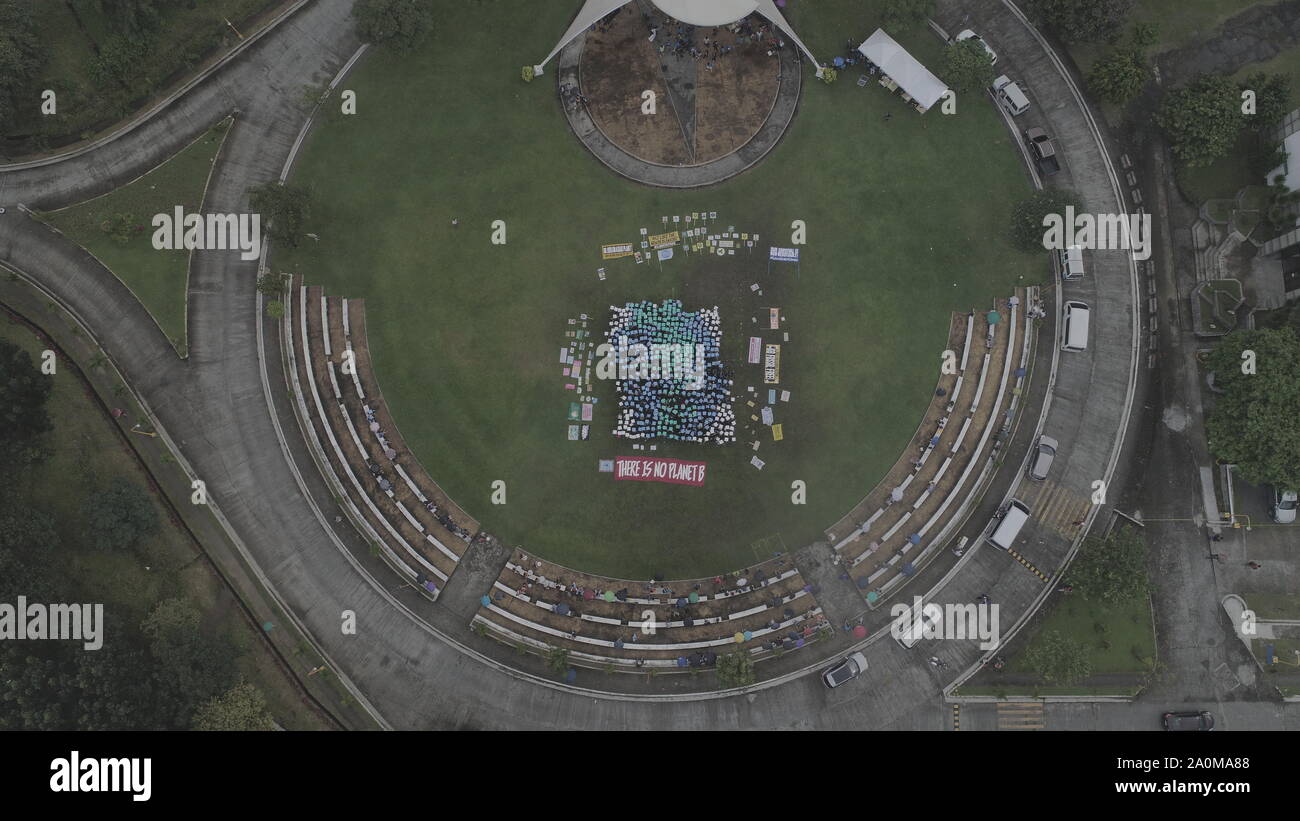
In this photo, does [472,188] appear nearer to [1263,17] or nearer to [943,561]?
[943,561]

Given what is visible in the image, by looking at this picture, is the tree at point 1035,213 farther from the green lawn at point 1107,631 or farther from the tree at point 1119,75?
the green lawn at point 1107,631

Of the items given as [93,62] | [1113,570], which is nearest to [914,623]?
[1113,570]

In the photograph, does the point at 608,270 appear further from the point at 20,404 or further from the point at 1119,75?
the point at 20,404

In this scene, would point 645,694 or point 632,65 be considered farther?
point 632,65

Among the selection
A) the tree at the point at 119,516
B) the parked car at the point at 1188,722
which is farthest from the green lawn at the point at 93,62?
the parked car at the point at 1188,722
